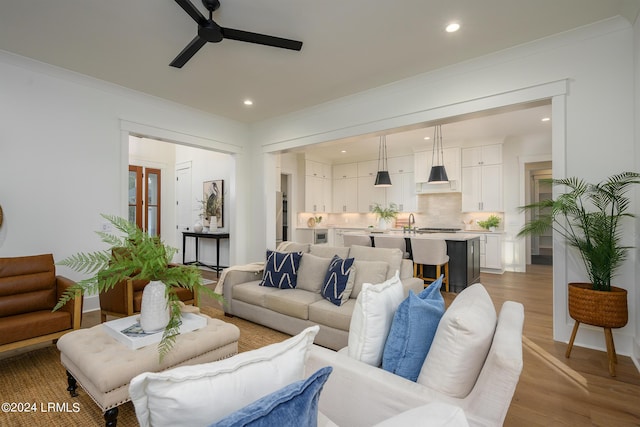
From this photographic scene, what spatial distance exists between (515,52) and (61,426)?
4.70m

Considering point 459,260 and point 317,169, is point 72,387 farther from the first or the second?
point 317,169

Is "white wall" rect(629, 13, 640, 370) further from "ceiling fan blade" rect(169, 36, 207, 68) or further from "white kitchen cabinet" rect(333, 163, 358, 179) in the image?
"white kitchen cabinet" rect(333, 163, 358, 179)

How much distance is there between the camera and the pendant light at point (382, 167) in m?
6.76

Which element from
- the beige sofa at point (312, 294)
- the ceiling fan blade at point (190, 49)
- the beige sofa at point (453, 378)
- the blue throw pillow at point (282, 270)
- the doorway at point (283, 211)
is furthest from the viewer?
the doorway at point (283, 211)

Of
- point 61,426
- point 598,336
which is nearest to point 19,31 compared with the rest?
point 61,426

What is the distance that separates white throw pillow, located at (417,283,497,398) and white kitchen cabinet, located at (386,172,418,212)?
6.93 metres

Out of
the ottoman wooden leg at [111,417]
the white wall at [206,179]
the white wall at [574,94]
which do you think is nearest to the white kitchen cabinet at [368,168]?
the white wall at [206,179]

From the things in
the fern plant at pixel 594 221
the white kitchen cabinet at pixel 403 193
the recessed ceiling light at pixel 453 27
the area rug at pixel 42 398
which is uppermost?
the recessed ceiling light at pixel 453 27

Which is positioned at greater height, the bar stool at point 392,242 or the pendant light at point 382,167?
the pendant light at point 382,167

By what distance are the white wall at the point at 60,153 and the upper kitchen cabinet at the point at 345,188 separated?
5.53 m

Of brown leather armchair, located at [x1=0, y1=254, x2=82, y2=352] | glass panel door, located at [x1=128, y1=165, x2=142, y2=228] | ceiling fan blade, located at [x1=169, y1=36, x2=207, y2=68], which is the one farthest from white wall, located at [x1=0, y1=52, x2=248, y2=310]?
glass panel door, located at [x1=128, y1=165, x2=142, y2=228]

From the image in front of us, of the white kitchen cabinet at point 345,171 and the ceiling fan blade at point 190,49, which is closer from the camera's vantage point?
the ceiling fan blade at point 190,49

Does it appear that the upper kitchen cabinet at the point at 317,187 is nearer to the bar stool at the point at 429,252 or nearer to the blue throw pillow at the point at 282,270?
the bar stool at the point at 429,252

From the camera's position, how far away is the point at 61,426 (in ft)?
6.02
